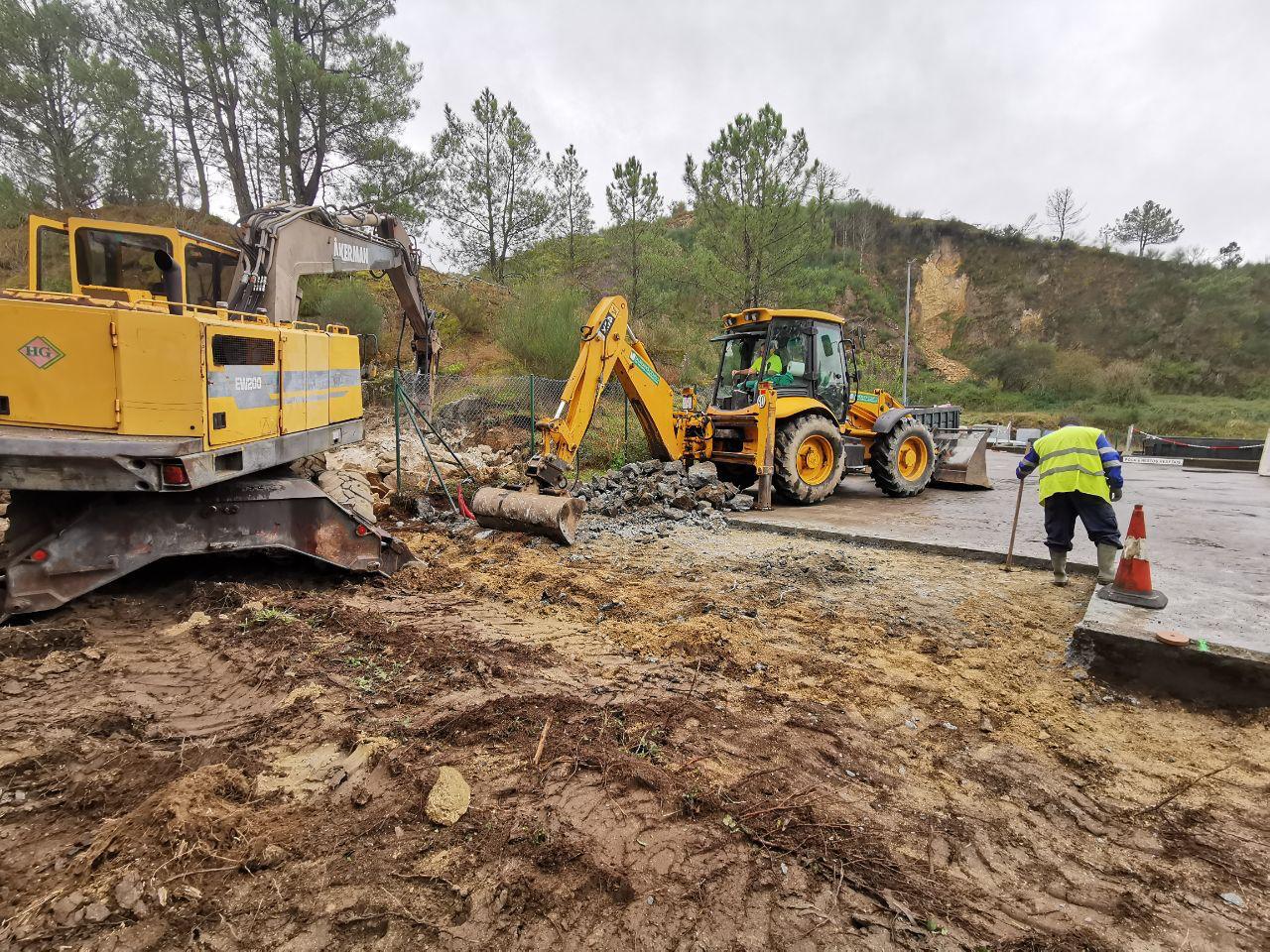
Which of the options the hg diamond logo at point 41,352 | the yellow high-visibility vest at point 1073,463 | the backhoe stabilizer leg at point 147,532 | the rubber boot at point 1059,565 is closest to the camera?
the hg diamond logo at point 41,352

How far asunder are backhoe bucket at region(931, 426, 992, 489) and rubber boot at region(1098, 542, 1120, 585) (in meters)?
6.30

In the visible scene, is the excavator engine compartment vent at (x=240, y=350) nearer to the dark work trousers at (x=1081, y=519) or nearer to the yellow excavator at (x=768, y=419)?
the yellow excavator at (x=768, y=419)

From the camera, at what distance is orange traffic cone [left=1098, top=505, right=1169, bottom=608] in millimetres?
4289

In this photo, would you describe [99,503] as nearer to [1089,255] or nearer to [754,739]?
[754,739]

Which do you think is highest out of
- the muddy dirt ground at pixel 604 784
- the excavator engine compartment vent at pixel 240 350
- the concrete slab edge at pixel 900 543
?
the excavator engine compartment vent at pixel 240 350

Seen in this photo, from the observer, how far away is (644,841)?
2.38m

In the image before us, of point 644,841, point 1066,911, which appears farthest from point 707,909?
point 1066,911

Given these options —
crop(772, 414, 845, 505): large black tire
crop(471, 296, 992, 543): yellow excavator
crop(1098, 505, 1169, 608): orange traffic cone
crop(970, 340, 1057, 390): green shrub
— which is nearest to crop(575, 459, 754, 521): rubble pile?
crop(471, 296, 992, 543): yellow excavator

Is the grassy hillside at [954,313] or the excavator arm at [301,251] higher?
the grassy hillside at [954,313]

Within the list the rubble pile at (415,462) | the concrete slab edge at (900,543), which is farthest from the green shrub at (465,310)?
the concrete slab edge at (900,543)

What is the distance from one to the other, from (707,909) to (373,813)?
136 cm

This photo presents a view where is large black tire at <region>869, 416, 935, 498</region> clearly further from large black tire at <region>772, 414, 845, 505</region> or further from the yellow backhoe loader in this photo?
the yellow backhoe loader

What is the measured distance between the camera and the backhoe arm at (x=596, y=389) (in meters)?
7.43

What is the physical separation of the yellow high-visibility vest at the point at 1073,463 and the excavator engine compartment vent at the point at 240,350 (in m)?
6.63
